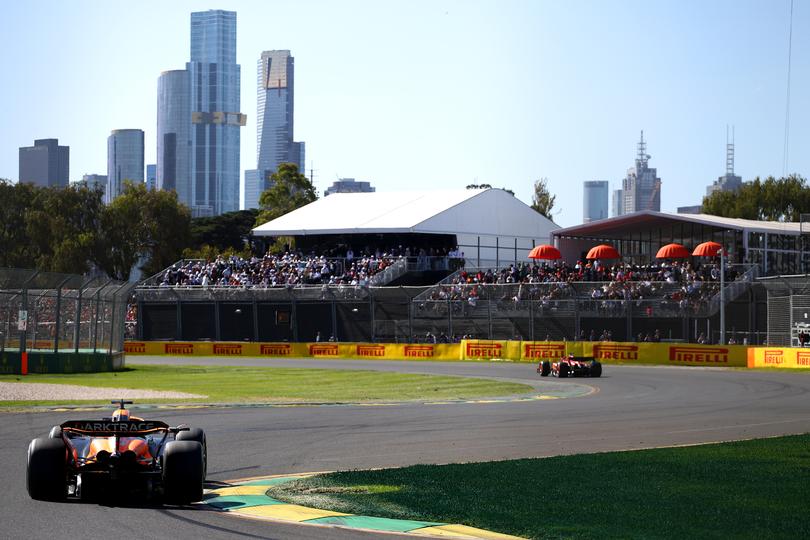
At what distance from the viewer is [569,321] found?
52000mm

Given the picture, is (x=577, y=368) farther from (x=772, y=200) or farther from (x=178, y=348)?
(x=772, y=200)

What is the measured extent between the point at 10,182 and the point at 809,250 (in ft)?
227

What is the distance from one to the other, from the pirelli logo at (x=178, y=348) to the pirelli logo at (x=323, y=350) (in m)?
7.25

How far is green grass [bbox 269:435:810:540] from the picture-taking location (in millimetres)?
10406

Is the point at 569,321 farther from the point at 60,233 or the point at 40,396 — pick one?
the point at 60,233

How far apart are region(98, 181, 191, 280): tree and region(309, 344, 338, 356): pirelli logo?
4147 cm

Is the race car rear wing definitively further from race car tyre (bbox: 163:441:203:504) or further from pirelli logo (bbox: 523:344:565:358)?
pirelli logo (bbox: 523:344:565:358)

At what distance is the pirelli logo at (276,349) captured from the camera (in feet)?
194

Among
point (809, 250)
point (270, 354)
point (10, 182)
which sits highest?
point (10, 182)

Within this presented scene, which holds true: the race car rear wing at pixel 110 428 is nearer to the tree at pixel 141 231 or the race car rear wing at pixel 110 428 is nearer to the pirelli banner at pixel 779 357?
the pirelli banner at pixel 779 357

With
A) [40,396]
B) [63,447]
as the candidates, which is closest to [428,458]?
[63,447]

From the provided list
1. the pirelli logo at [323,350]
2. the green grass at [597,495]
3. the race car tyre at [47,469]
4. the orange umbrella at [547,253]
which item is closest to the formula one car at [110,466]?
the race car tyre at [47,469]

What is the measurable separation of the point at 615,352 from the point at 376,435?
32.2 m

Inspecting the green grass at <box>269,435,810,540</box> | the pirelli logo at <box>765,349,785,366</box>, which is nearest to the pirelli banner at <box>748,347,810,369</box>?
the pirelli logo at <box>765,349,785,366</box>
